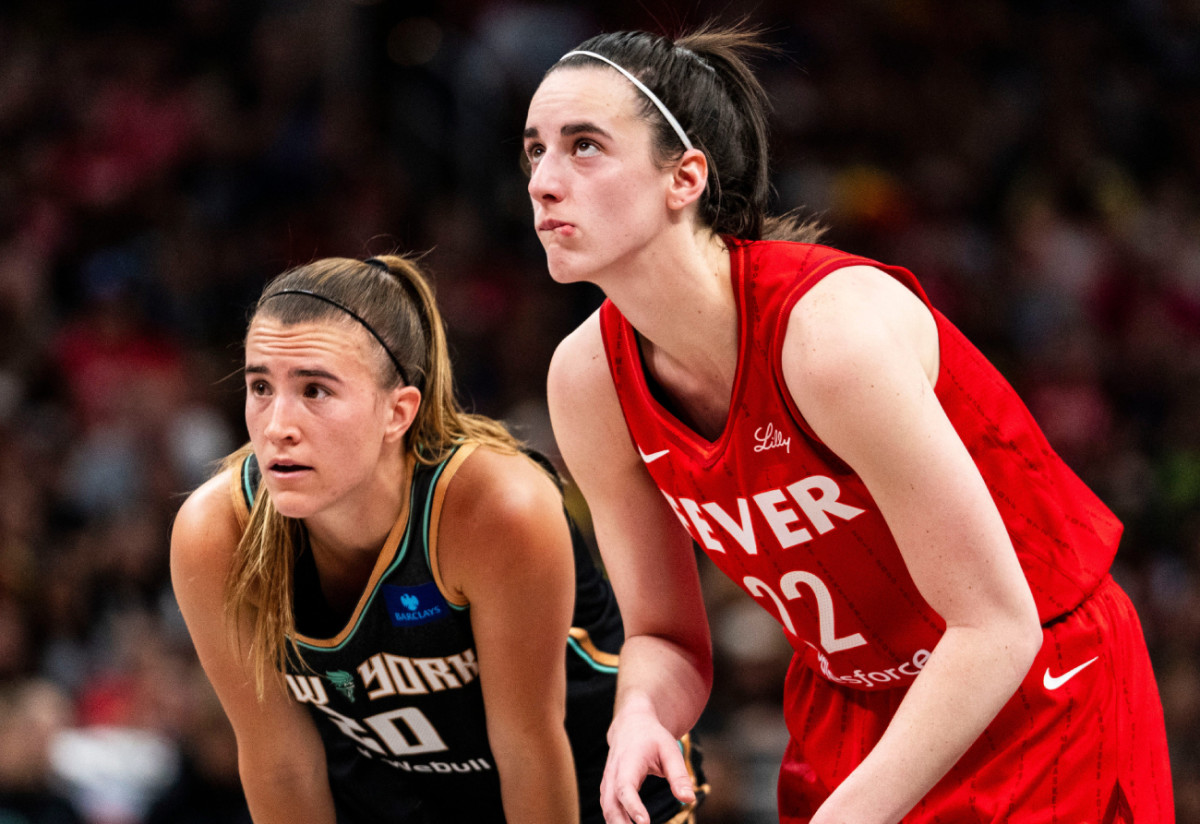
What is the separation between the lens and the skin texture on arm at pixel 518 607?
2.21 meters

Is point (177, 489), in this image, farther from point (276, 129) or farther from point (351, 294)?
point (351, 294)

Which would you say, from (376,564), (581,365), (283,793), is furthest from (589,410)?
(283,793)

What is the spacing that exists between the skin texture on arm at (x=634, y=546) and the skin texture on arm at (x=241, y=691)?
25.9 inches

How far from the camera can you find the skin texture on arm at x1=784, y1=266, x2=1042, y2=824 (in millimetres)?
1593

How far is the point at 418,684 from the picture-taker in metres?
2.29

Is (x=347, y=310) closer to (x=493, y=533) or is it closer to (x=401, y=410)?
(x=401, y=410)

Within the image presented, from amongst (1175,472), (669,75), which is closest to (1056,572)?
(669,75)

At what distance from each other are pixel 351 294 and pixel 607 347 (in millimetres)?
492

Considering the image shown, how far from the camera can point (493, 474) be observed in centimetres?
225

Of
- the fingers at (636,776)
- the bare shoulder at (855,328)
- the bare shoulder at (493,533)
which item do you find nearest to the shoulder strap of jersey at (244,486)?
the bare shoulder at (493,533)

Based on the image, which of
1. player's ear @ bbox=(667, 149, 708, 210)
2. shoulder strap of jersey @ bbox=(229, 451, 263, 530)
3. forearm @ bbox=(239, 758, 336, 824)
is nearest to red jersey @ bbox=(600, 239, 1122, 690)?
player's ear @ bbox=(667, 149, 708, 210)

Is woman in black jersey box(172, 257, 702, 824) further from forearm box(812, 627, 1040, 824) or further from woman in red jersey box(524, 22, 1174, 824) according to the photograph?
forearm box(812, 627, 1040, 824)

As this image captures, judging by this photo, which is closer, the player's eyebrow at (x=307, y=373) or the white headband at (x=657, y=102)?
the white headband at (x=657, y=102)

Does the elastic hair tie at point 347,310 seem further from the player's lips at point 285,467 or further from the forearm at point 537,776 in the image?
the forearm at point 537,776
